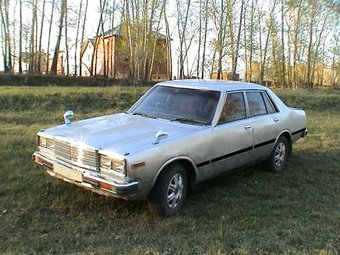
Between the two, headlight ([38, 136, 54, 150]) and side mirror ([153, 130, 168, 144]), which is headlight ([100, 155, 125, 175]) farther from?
headlight ([38, 136, 54, 150])

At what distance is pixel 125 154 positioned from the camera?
3.48 metres

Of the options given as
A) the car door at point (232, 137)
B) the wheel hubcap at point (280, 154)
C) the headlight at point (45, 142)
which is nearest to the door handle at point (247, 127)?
the car door at point (232, 137)

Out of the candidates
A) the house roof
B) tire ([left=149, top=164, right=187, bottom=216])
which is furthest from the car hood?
the house roof

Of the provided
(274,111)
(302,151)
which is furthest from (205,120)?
(302,151)

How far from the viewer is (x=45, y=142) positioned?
170 inches

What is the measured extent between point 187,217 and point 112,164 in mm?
1143

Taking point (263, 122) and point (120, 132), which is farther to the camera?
point (263, 122)

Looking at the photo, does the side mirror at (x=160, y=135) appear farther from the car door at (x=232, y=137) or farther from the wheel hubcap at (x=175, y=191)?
the car door at (x=232, y=137)

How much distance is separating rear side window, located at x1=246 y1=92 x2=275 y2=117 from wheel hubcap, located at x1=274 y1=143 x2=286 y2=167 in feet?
2.24

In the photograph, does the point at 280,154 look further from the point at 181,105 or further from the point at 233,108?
the point at 181,105

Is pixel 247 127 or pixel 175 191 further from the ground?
pixel 247 127

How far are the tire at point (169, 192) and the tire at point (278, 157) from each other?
2.31m

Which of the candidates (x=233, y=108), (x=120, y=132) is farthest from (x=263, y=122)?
(x=120, y=132)

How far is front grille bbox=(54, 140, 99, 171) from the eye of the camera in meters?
3.70
